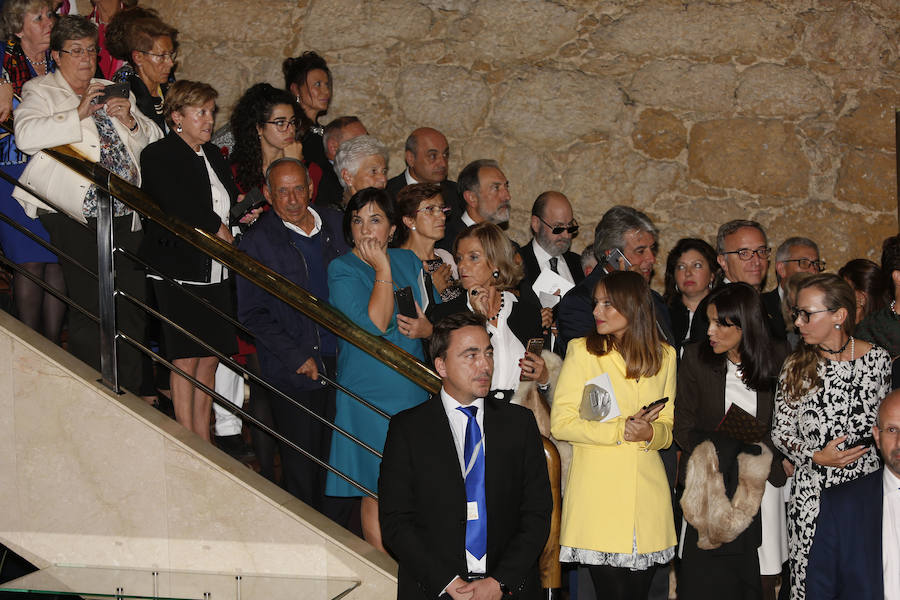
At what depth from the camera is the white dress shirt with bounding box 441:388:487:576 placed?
3.14 m

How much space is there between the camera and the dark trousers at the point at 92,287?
4.09 meters

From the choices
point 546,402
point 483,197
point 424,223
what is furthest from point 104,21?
point 546,402

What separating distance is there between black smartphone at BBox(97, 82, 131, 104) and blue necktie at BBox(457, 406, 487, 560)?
2.20 metres

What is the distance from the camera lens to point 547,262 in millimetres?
5355

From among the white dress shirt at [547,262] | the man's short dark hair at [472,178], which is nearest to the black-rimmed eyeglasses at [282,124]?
the man's short dark hair at [472,178]

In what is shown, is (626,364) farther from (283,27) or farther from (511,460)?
(283,27)

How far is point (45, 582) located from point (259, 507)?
30.2 inches

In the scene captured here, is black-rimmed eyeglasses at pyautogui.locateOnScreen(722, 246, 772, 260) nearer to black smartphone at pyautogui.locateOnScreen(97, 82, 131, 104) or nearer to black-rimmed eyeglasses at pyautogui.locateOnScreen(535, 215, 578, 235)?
black-rimmed eyeglasses at pyautogui.locateOnScreen(535, 215, 578, 235)

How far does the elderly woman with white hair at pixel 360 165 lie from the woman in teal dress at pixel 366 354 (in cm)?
77

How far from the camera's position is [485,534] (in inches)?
125

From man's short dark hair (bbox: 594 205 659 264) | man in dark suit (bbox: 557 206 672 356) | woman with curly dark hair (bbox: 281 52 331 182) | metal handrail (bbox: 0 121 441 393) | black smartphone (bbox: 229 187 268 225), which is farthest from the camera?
woman with curly dark hair (bbox: 281 52 331 182)

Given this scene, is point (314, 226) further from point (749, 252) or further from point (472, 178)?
point (749, 252)

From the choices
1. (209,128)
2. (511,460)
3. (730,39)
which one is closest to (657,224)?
(730,39)

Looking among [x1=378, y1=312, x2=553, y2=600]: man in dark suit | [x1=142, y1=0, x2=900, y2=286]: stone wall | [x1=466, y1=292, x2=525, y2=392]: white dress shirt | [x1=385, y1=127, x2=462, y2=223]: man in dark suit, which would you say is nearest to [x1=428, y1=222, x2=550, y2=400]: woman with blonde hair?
[x1=466, y1=292, x2=525, y2=392]: white dress shirt
